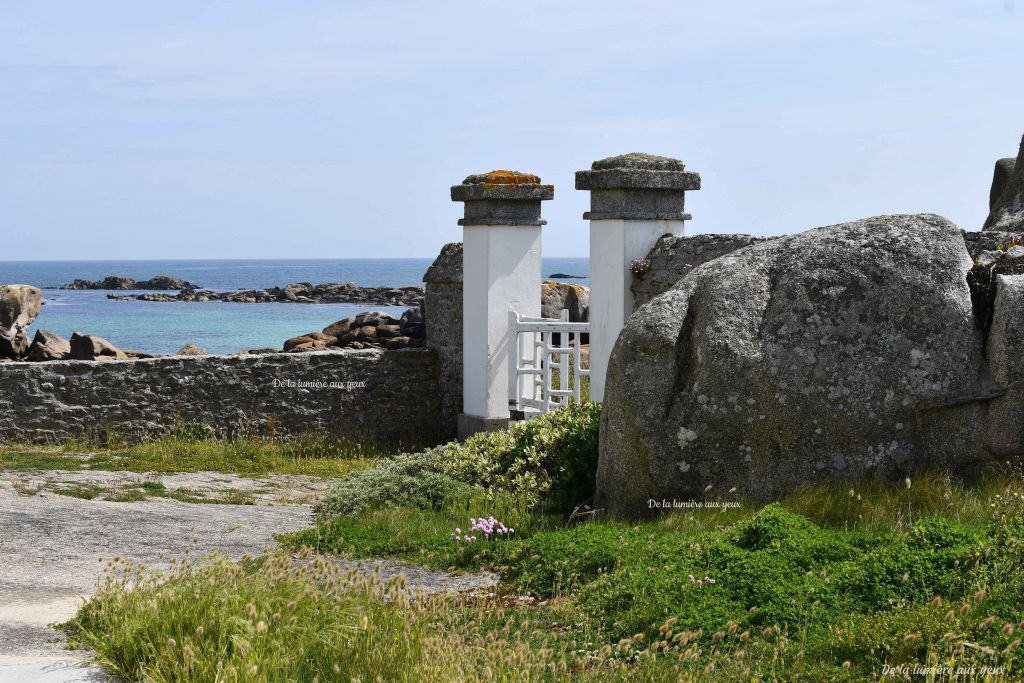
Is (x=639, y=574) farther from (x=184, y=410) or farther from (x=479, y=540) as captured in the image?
(x=184, y=410)

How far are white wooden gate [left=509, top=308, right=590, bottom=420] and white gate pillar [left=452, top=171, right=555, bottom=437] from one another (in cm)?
12

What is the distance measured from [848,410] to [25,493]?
671cm

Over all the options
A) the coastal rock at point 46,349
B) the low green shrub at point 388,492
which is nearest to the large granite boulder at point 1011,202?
the low green shrub at point 388,492

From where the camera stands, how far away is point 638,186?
10.5m

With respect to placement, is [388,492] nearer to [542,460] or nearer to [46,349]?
[542,460]

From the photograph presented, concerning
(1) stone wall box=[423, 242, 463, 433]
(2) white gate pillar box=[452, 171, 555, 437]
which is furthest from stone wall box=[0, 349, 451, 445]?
(2) white gate pillar box=[452, 171, 555, 437]

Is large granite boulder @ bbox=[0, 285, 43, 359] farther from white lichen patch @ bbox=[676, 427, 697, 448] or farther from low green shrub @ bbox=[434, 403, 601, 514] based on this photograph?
white lichen patch @ bbox=[676, 427, 697, 448]

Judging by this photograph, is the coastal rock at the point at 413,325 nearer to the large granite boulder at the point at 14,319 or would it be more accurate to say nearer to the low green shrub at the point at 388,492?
the low green shrub at the point at 388,492

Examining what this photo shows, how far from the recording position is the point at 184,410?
12.4 m

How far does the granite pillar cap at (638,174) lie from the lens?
414 inches

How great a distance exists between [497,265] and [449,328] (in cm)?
140

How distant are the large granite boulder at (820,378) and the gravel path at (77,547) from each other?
180 cm

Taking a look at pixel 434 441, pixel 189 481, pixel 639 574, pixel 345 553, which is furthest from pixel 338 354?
pixel 639 574

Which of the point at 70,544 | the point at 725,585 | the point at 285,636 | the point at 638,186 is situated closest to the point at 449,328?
the point at 638,186
